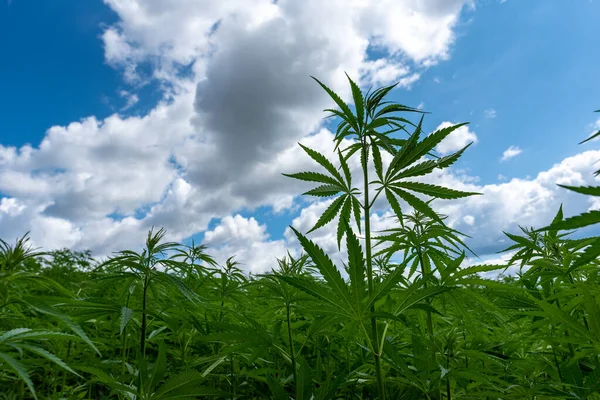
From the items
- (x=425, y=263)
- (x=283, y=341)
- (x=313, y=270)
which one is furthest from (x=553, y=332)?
(x=313, y=270)

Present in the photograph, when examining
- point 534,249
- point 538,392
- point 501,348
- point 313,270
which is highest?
point 313,270

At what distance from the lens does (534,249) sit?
2.14 m

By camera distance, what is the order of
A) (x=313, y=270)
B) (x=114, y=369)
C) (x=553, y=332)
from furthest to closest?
(x=313, y=270), (x=114, y=369), (x=553, y=332)

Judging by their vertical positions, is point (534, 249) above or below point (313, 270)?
below

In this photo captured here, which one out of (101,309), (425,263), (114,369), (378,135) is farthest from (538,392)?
(114,369)

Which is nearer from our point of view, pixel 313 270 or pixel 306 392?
pixel 306 392

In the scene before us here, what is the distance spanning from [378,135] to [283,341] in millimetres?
1647

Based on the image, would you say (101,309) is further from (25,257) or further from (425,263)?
(425,263)

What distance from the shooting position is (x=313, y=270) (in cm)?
384

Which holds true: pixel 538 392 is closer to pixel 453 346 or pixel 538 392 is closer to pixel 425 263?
pixel 453 346

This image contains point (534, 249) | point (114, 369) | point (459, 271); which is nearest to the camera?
point (459, 271)

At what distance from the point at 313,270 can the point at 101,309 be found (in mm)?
2270

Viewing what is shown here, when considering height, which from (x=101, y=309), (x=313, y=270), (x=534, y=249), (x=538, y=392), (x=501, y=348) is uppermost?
(x=313, y=270)

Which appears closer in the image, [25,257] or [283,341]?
[25,257]
